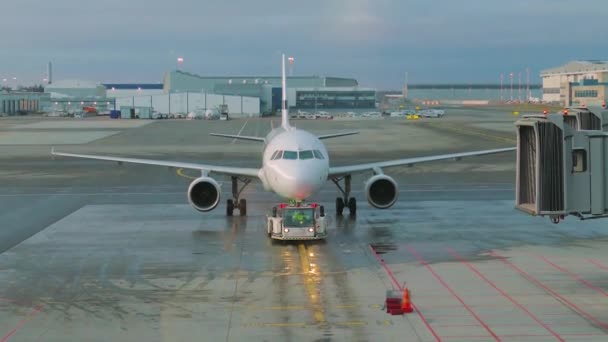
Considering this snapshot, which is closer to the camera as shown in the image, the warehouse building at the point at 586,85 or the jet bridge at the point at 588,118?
the jet bridge at the point at 588,118

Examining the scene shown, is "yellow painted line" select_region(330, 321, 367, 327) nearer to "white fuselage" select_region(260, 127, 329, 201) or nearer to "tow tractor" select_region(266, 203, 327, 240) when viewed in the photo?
"tow tractor" select_region(266, 203, 327, 240)

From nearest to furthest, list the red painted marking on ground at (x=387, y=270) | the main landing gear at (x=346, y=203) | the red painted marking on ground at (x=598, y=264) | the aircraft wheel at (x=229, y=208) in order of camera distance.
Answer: the red painted marking on ground at (x=387, y=270) < the red painted marking on ground at (x=598, y=264) < the main landing gear at (x=346, y=203) < the aircraft wheel at (x=229, y=208)

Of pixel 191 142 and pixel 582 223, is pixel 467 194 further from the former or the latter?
pixel 191 142

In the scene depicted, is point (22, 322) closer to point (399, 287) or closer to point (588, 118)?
point (399, 287)

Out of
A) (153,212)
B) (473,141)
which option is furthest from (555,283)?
(473,141)

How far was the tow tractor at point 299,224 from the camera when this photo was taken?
1195 inches

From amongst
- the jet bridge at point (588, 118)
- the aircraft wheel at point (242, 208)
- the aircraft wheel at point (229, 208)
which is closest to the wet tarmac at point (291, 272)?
the aircraft wheel at point (229, 208)

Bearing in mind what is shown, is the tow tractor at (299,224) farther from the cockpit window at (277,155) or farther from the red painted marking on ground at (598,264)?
the red painted marking on ground at (598,264)

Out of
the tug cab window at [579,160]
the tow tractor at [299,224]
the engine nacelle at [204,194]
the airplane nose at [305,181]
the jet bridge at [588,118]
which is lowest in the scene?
the tow tractor at [299,224]

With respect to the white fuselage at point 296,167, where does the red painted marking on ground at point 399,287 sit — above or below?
below

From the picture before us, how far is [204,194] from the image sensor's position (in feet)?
113

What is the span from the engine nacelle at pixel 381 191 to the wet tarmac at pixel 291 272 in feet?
3.00

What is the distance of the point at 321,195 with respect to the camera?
44.1 m

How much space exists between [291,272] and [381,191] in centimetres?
1055
